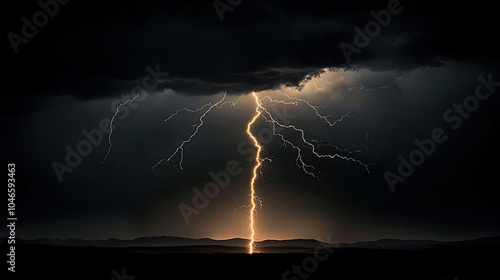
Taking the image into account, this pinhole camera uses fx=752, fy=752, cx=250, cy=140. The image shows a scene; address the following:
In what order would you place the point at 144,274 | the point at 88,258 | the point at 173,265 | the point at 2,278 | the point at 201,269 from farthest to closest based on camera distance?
the point at 88,258, the point at 173,265, the point at 201,269, the point at 144,274, the point at 2,278

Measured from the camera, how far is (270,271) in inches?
1519

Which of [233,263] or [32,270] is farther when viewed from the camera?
[233,263]

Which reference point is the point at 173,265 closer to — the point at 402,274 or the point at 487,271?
the point at 402,274

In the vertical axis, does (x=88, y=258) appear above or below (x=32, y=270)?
above

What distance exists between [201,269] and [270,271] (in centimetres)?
354

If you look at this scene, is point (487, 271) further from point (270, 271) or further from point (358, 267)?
point (270, 271)

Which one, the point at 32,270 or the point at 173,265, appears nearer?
the point at 32,270

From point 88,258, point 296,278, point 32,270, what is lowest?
point 296,278

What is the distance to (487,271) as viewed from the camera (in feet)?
129

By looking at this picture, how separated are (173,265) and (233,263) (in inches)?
144

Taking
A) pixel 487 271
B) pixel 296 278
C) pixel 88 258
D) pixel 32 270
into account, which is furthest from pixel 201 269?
pixel 487 271

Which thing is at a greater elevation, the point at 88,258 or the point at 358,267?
the point at 88,258

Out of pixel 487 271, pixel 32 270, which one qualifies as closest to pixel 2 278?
pixel 32 270

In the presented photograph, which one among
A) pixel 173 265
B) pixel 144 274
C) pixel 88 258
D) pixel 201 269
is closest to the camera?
pixel 144 274
